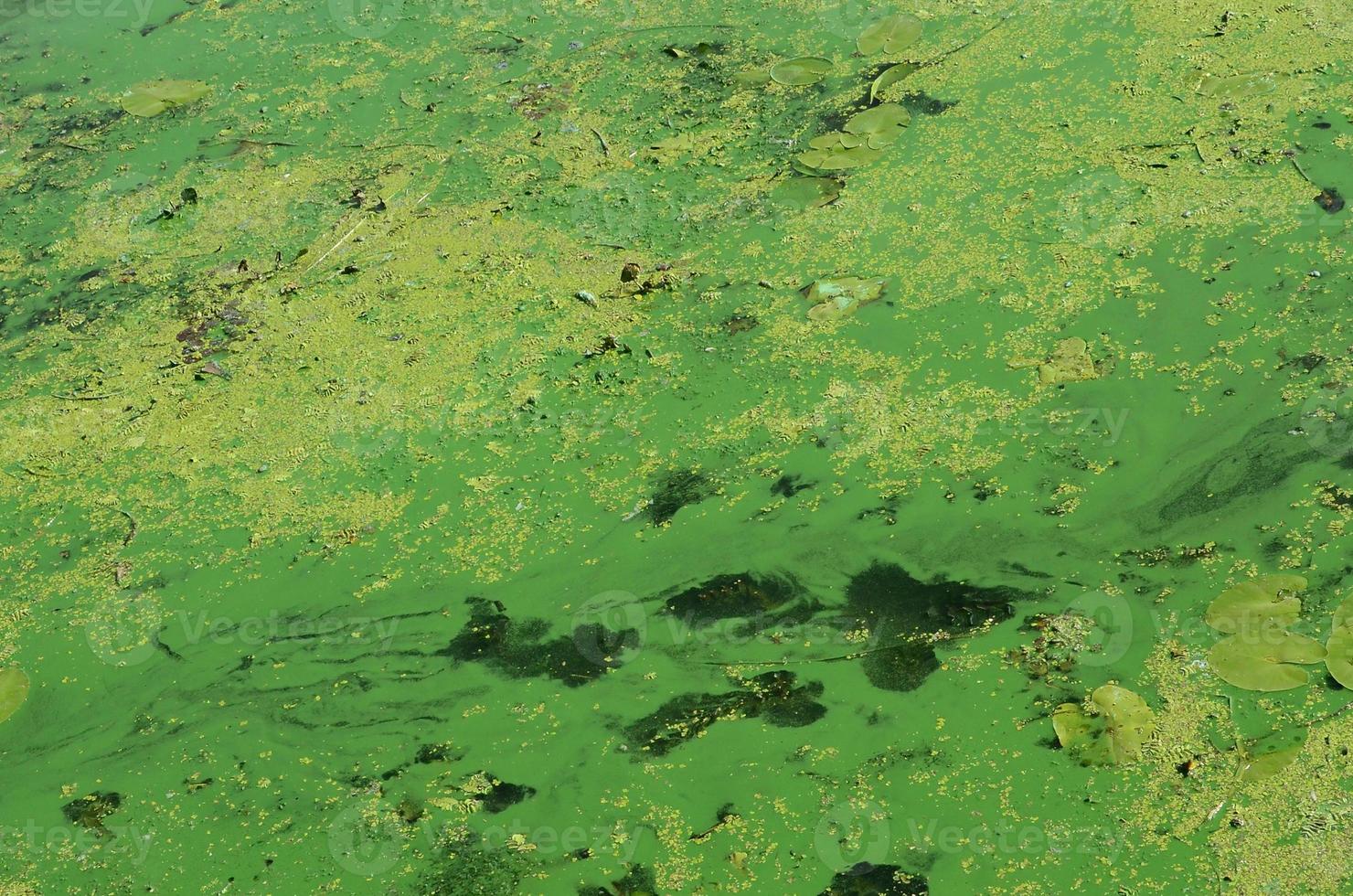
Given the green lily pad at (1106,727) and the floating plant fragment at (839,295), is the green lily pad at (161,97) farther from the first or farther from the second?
the green lily pad at (1106,727)

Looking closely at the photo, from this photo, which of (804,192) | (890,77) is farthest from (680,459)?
(890,77)

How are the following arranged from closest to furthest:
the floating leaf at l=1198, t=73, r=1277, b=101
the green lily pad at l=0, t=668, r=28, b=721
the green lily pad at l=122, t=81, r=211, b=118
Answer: the green lily pad at l=0, t=668, r=28, b=721, the floating leaf at l=1198, t=73, r=1277, b=101, the green lily pad at l=122, t=81, r=211, b=118

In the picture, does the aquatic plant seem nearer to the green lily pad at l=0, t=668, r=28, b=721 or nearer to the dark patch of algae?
the dark patch of algae

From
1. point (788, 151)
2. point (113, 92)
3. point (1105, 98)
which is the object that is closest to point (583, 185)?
point (788, 151)

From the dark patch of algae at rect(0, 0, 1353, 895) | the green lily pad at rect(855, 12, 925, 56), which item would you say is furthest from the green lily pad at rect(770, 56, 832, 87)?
the green lily pad at rect(855, 12, 925, 56)

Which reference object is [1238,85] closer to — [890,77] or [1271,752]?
[890,77]

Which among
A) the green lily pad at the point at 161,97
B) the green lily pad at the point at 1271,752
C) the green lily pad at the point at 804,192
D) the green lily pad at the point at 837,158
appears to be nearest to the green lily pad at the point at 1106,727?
the green lily pad at the point at 1271,752
